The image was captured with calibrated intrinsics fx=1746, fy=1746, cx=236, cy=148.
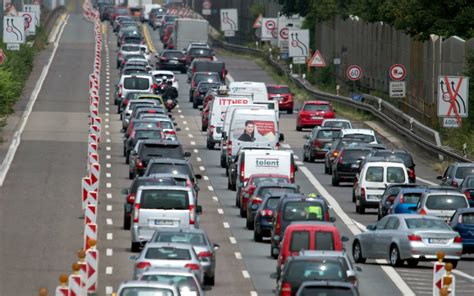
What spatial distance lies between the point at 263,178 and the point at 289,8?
70.2m

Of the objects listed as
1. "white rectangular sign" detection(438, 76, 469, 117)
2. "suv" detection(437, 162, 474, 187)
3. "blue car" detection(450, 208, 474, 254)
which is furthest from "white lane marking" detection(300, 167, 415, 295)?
"white rectangular sign" detection(438, 76, 469, 117)

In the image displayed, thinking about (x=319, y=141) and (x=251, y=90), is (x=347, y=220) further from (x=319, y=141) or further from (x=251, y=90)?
(x=251, y=90)

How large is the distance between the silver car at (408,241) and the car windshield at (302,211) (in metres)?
1.27

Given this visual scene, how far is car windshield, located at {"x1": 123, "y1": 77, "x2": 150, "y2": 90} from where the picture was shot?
7894 centimetres

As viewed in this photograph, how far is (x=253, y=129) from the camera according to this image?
187ft

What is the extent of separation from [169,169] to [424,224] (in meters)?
12.8

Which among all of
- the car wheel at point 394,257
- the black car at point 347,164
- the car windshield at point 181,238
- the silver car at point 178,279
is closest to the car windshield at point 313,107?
the black car at point 347,164

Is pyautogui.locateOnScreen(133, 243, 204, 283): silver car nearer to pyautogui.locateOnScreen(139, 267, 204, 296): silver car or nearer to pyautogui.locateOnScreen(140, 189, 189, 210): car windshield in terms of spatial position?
pyautogui.locateOnScreen(139, 267, 204, 296): silver car

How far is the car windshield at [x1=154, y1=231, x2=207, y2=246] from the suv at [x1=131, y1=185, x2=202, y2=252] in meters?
5.04

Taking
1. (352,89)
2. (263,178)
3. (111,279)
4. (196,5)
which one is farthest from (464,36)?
(196,5)

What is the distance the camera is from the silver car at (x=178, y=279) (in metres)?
27.3

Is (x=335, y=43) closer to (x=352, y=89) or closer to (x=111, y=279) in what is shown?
(x=352, y=89)

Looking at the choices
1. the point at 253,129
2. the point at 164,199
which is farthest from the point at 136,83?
the point at 164,199

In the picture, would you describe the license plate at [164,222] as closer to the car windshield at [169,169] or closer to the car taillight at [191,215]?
the car taillight at [191,215]
